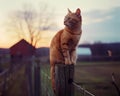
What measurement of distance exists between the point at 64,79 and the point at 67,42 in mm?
458

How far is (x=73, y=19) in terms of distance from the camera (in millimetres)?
1543

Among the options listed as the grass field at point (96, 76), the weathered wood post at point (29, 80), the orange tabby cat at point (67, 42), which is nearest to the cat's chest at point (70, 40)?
the orange tabby cat at point (67, 42)

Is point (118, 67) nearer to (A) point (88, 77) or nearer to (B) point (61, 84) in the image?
(A) point (88, 77)

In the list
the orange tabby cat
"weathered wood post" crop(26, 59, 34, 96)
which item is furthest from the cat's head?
"weathered wood post" crop(26, 59, 34, 96)

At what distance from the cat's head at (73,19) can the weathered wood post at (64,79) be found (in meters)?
0.51

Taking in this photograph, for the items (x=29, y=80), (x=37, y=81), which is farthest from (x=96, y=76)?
(x=29, y=80)

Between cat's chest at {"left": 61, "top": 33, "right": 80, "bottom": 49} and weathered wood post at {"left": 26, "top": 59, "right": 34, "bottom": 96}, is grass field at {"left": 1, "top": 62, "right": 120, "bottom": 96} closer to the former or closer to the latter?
weathered wood post at {"left": 26, "top": 59, "right": 34, "bottom": 96}

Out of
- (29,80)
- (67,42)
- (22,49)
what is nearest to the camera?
(67,42)

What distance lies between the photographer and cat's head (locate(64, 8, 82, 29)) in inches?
60.4

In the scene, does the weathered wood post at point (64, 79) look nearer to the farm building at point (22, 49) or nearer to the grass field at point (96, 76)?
the grass field at point (96, 76)

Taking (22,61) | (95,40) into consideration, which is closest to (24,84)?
(22,61)

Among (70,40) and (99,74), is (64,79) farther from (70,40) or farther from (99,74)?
(99,74)

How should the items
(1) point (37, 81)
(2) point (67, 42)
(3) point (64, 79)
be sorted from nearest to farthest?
(3) point (64, 79) → (2) point (67, 42) → (1) point (37, 81)

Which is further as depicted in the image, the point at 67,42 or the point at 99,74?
the point at 99,74
